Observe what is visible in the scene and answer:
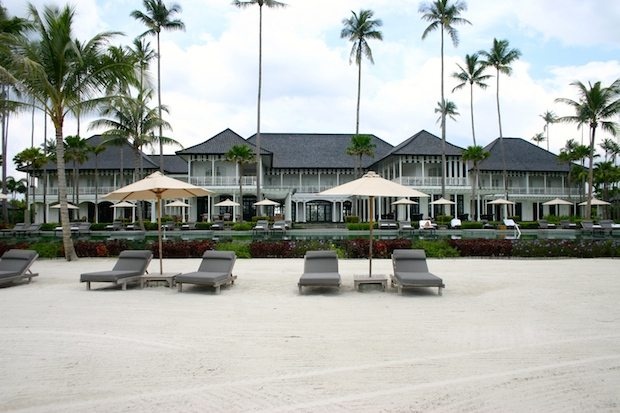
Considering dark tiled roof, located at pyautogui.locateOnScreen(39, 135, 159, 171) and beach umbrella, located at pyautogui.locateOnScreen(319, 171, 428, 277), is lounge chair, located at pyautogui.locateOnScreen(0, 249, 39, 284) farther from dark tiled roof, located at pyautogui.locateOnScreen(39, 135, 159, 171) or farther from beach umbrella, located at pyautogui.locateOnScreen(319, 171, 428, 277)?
dark tiled roof, located at pyautogui.locateOnScreen(39, 135, 159, 171)

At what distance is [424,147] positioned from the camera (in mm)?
39094

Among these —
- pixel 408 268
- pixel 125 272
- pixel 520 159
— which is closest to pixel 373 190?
pixel 408 268

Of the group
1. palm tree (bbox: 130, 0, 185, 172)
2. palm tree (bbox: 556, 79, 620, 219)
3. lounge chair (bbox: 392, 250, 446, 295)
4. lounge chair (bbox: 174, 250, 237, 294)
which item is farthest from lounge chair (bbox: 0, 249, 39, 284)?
palm tree (bbox: 556, 79, 620, 219)

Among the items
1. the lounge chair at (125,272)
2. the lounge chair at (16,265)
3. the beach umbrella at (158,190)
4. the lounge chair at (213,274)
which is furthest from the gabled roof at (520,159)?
the lounge chair at (16,265)

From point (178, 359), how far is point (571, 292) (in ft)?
25.9

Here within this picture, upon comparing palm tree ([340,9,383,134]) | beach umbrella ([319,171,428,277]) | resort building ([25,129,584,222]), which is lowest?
beach umbrella ([319,171,428,277])

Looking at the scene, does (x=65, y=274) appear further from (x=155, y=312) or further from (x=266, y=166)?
(x=266, y=166)

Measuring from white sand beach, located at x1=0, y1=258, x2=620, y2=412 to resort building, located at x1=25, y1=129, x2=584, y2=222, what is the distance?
87.6 feet

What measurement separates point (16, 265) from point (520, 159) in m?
44.6

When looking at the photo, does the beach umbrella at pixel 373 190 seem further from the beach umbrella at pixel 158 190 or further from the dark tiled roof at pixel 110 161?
the dark tiled roof at pixel 110 161

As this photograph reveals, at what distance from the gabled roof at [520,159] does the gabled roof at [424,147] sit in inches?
221

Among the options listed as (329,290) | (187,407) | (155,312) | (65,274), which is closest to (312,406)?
(187,407)

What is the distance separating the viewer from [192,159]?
3809cm

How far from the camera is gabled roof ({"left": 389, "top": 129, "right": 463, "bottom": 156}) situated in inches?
1510
